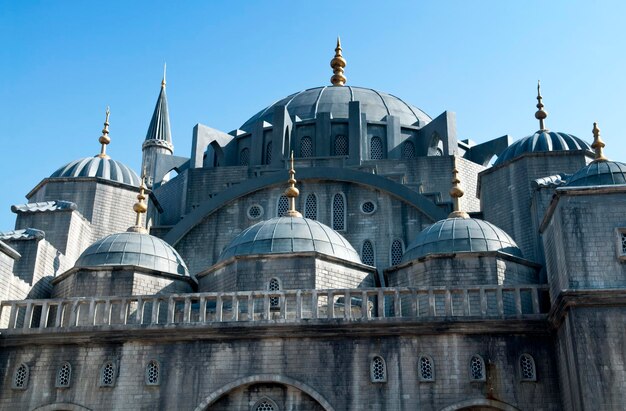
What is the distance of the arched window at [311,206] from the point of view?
33.7 m

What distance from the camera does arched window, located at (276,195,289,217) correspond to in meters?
33.8

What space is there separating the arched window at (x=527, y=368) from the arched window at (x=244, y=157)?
61.6 ft

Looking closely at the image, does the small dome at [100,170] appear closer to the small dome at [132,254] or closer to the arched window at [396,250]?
the small dome at [132,254]

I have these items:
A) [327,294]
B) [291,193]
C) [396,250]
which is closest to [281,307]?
[327,294]

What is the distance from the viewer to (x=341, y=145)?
38.3 metres

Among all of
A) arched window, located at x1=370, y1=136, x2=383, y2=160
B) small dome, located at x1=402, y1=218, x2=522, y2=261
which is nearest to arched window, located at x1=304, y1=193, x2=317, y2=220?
arched window, located at x1=370, y1=136, x2=383, y2=160

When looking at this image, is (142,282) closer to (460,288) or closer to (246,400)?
(246,400)

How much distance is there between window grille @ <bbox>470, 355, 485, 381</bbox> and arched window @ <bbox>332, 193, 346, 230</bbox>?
36.1 ft

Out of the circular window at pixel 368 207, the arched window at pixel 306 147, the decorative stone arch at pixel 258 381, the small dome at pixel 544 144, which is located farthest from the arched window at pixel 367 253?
the decorative stone arch at pixel 258 381

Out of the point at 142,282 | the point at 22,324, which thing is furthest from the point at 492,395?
the point at 22,324

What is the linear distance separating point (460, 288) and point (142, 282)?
31.6 ft

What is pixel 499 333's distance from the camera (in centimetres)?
2336

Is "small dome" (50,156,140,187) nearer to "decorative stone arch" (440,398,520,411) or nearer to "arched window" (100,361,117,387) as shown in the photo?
"arched window" (100,361,117,387)

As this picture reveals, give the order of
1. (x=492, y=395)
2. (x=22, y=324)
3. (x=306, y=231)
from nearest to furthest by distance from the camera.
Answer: (x=492, y=395) < (x=22, y=324) < (x=306, y=231)
